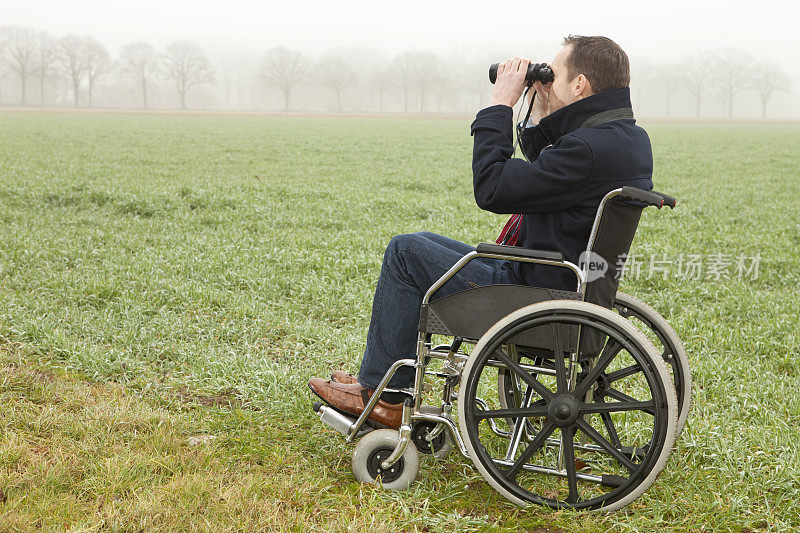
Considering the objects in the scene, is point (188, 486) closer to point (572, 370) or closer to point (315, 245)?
point (572, 370)

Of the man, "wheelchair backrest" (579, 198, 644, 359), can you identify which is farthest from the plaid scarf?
"wheelchair backrest" (579, 198, 644, 359)

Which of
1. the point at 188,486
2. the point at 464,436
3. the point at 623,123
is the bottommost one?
the point at 188,486

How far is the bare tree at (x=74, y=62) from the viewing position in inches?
4016

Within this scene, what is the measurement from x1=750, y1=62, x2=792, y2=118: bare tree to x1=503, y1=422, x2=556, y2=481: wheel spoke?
447 feet

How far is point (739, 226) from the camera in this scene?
31.3ft

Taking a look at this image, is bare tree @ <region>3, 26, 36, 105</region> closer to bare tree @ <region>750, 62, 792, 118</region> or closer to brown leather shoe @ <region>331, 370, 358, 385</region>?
brown leather shoe @ <region>331, 370, 358, 385</region>

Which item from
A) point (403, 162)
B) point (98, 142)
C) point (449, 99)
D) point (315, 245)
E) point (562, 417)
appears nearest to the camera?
point (562, 417)

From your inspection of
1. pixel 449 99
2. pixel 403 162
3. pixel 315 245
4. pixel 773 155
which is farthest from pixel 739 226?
pixel 449 99

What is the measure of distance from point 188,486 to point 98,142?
22.8 meters

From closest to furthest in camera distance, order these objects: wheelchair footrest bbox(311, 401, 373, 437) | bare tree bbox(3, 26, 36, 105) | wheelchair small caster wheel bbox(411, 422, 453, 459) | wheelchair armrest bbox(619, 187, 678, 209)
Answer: wheelchair armrest bbox(619, 187, 678, 209), wheelchair footrest bbox(311, 401, 373, 437), wheelchair small caster wheel bbox(411, 422, 453, 459), bare tree bbox(3, 26, 36, 105)

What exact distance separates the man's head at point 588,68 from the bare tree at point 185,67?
374ft

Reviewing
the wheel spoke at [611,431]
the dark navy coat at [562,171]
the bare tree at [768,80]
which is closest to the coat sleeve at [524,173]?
the dark navy coat at [562,171]


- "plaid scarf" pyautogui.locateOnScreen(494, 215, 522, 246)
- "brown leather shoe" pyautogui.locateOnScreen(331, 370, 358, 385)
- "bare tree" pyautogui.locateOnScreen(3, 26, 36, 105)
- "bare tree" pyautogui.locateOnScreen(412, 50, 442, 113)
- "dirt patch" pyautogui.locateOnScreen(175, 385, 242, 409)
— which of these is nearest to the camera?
"plaid scarf" pyautogui.locateOnScreen(494, 215, 522, 246)

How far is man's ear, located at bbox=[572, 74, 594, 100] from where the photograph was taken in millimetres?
2801
